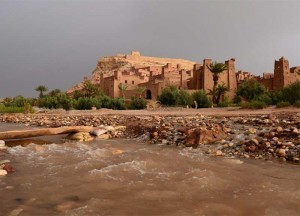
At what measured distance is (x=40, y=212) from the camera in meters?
3.56

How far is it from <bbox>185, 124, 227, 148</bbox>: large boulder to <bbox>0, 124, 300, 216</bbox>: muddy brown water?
0.99 meters

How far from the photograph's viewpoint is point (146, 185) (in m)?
4.74

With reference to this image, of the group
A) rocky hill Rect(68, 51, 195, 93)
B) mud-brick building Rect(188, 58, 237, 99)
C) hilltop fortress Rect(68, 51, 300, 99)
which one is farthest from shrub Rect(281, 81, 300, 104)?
rocky hill Rect(68, 51, 195, 93)

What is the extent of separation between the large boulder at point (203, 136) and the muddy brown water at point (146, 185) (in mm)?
988

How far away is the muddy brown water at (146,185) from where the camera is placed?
3.73 m

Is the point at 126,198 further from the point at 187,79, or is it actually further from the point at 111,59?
the point at 111,59

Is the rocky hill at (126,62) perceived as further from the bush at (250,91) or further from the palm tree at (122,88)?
the bush at (250,91)

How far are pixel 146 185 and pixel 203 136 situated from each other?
4081 millimetres

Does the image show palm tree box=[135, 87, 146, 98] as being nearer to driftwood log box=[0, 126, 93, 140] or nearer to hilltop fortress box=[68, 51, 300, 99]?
hilltop fortress box=[68, 51, 300, 99]

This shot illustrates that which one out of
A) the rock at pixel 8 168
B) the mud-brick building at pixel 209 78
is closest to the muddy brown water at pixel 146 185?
the rock at pixel 8 168

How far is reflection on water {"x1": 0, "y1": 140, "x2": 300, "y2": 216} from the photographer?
373 centimetres

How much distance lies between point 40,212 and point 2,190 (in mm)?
1303

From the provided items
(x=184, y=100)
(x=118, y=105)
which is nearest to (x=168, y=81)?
(x=184, y=100)

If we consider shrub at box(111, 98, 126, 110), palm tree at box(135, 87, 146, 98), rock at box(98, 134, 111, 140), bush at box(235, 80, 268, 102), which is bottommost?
rock at box(98, 134, 111, 140)
